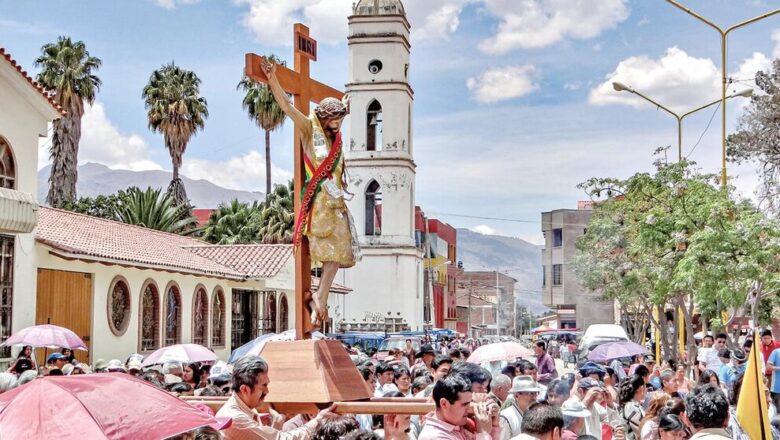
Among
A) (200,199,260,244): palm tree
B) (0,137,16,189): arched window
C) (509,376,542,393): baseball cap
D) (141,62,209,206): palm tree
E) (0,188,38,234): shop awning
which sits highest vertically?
(141,62,209,206): palm tree

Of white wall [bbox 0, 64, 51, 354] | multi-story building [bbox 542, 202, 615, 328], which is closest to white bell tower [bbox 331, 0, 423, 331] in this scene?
white wall [bbox 0, 64, 51, 354]

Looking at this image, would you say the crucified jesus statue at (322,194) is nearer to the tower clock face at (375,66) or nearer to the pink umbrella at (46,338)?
the pink umbrella at (46,338)

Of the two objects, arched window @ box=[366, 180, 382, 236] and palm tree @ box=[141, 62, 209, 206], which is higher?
palm tree @ box=[141, 62, 209, 206]

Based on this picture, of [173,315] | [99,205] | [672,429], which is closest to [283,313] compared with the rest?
[173,315]

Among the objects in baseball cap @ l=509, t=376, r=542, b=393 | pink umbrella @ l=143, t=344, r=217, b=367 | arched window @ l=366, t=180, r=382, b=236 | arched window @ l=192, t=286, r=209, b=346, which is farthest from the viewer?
arched window @ l=366, t=180, r=382, b=236

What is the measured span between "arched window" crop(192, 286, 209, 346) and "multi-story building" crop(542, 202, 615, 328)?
50.7 metres

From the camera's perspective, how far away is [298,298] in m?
8.09

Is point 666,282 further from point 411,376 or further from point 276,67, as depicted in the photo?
point 276,67

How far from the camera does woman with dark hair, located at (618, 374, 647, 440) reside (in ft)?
34.4

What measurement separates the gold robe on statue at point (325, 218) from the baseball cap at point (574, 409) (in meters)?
2.03

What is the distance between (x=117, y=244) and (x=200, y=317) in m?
4.88

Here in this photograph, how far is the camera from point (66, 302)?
23078 mm

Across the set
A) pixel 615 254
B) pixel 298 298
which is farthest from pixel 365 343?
pixel 298 298

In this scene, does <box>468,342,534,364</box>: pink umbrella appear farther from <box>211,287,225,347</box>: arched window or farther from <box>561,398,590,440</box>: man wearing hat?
<box>211,287,225,347</box>: arched window
